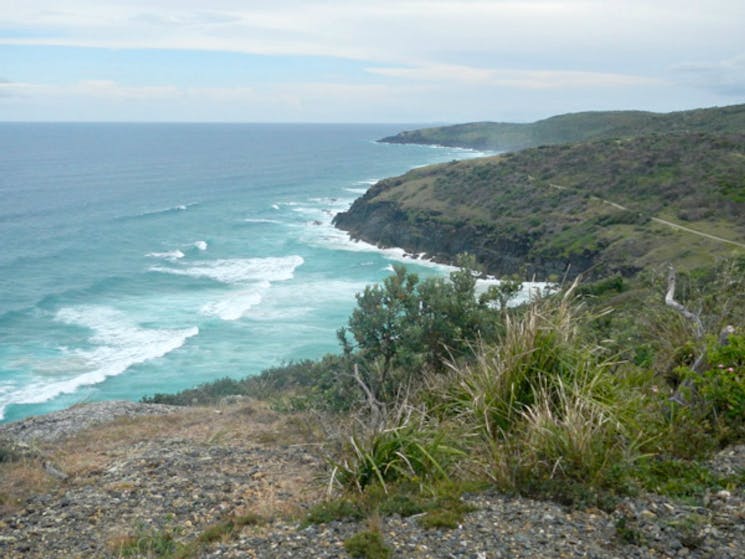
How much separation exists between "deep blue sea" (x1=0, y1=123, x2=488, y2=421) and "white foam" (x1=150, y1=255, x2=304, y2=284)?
0.08 m

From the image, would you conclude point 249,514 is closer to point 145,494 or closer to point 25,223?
point 145,494

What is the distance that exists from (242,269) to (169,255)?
7230mm

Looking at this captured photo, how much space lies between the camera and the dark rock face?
142ft

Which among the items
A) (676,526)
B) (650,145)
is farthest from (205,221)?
(676,526)

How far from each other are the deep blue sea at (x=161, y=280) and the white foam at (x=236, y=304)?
7 centimetres

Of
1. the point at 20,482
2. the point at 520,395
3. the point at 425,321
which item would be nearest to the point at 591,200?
the point at 425,321

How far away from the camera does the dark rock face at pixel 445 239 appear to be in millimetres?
43281

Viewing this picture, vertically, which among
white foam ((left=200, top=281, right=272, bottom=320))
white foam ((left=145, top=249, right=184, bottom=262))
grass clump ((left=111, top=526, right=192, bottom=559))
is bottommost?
white foam ((left=200, top=281, right=272, bottom=320))

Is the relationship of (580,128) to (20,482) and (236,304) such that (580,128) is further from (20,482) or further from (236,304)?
(20,482)

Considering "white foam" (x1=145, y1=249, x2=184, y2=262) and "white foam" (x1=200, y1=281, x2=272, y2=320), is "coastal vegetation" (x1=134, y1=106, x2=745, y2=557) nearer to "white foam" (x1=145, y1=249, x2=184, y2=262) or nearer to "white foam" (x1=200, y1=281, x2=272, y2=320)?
"white foam" (x1=200, y1=281, x2=272, y2=320)

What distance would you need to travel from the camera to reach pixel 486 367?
6.45 m

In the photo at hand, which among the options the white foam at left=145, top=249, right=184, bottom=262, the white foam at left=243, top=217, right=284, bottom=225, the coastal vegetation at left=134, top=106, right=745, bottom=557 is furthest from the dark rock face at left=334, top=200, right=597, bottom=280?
the white foam at left=145, top=249, right=184, bottom=262

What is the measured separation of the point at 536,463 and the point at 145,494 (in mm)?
4445

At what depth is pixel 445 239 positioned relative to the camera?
51.8 meters
